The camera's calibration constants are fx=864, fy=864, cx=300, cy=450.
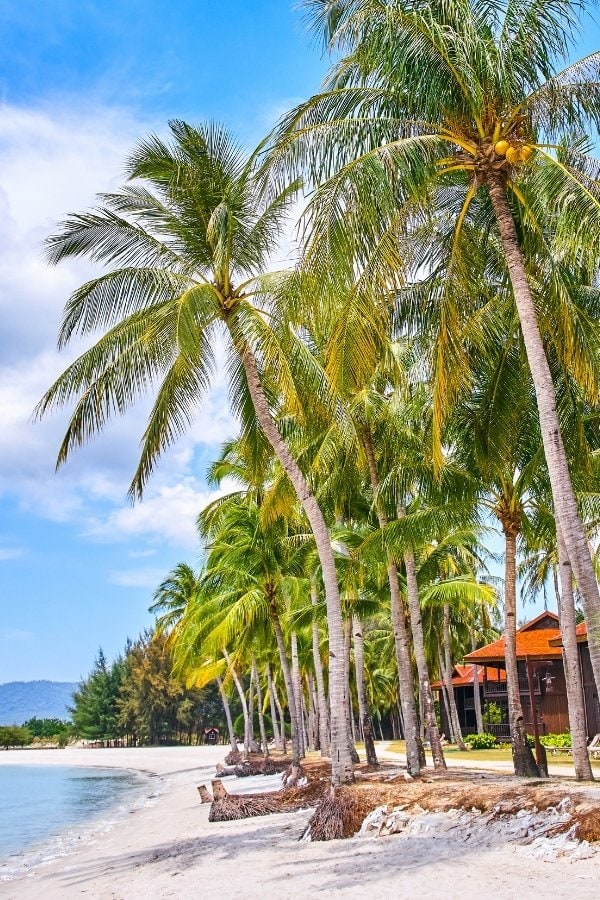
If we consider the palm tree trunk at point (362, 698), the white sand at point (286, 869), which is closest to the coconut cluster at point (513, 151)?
the white sand at point (286, 869)

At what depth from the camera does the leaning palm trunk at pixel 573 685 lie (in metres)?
12.7

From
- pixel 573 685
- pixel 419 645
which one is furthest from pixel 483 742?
pixel 573 685

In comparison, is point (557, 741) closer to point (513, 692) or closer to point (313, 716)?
point (513, 692)

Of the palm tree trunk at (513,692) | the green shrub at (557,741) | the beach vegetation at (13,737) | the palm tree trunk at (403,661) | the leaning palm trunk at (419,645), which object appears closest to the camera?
the palm tree trunk at (513,692)

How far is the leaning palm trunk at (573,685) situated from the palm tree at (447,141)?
4034 millimetres

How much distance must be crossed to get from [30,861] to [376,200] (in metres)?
14.0

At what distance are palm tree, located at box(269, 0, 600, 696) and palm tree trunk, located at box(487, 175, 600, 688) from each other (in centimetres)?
2

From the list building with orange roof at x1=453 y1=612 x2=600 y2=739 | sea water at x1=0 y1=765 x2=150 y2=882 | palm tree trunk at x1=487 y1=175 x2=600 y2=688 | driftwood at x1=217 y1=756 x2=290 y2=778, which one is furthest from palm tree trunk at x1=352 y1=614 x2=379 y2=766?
palm tree trunk at x1=487 y1=175 x2=600 y2=688

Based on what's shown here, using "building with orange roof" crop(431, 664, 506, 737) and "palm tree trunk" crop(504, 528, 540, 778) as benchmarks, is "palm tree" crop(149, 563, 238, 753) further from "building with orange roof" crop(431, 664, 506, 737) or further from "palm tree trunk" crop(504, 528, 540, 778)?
"palm tree trunk" crop(504, 528, 540, 778)

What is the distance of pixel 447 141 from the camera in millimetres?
10891

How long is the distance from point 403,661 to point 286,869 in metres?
8.02

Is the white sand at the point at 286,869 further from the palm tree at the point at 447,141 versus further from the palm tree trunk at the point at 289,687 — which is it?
the palm tree trunk at the point at 289,687

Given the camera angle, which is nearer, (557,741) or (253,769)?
(557,741)

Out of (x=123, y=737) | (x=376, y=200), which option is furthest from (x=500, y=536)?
(x=123, y=737)
